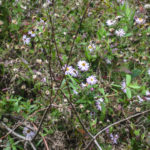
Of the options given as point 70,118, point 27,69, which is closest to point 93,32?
point 27,69

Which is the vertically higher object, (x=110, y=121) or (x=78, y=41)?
(x=78, y=41)

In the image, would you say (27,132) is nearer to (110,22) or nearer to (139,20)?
(110,22)

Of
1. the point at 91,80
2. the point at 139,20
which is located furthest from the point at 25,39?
the point at 139,20

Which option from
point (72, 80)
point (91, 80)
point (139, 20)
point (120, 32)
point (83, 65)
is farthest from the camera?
point (139, 20)

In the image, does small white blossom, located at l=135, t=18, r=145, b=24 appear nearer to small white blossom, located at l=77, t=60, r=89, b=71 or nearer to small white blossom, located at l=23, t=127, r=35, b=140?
small white blossom, located at l=77, t=60, r=89, b=71

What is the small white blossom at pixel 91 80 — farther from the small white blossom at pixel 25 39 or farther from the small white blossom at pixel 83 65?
the small white blossom at pixel 25 39

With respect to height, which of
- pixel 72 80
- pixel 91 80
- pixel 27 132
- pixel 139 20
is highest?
pixel 139 20

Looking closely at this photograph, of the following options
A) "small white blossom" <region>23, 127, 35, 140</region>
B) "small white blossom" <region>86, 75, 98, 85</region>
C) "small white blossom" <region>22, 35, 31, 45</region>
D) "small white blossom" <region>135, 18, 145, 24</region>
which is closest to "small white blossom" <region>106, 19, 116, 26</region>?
"small white blossom" <region>135, 18, 145, 24</region>

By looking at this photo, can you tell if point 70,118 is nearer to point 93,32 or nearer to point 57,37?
point 57,37
